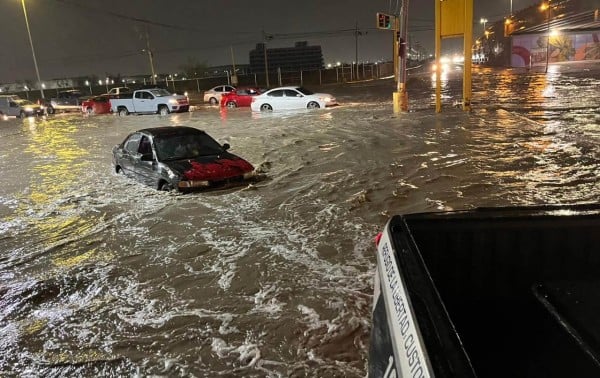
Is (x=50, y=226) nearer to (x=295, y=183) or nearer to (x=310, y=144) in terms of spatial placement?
(x=295, y=183)

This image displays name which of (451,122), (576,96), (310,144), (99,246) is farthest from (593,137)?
(99,246)

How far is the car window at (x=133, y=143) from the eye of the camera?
34.2 ft

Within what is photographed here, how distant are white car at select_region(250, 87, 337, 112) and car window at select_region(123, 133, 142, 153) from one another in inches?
631

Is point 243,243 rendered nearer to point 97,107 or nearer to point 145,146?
point 145,146

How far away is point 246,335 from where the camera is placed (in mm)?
4418

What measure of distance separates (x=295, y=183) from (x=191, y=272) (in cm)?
448

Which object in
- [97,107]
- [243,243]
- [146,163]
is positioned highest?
[97,107]

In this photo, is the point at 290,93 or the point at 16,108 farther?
the point at 16,108

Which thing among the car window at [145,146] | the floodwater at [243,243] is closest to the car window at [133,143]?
the car window at [145,146]

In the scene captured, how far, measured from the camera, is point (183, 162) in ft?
30.7

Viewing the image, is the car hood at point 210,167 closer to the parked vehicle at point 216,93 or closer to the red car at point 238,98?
the red car at point 238,98

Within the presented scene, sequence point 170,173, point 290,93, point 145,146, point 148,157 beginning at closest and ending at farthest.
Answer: point 170,173
point 148,157
point 145,146
point 290,93

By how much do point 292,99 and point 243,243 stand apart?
67.5 ft

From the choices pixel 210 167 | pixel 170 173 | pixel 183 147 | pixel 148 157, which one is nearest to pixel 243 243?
pixel 210 167
